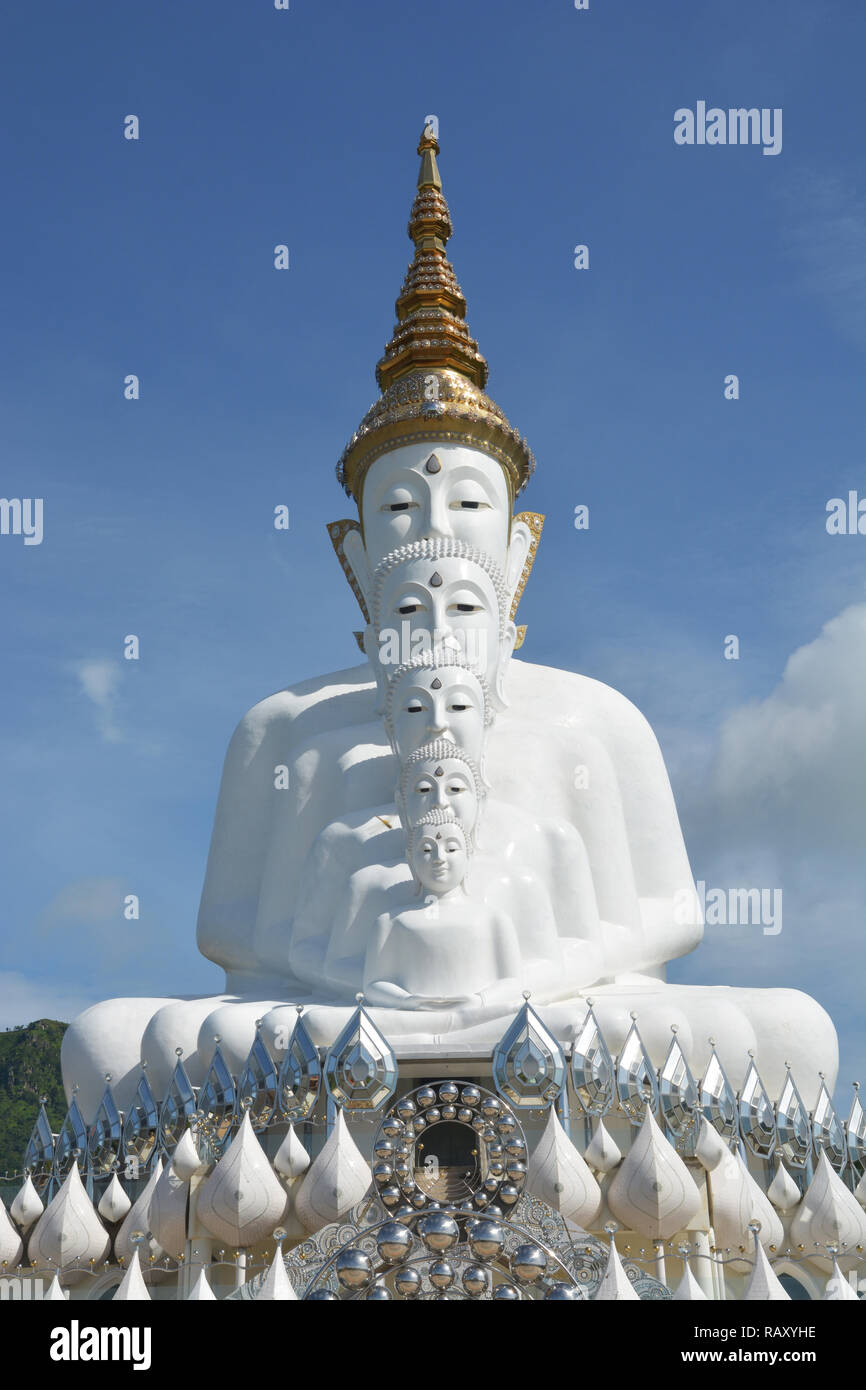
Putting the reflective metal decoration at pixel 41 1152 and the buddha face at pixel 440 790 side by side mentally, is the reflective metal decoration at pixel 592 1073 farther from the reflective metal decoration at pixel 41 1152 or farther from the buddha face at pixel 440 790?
the reflective metal decoration at pixel 41 1152

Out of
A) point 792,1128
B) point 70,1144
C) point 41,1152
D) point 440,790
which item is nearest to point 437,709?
point 440,790

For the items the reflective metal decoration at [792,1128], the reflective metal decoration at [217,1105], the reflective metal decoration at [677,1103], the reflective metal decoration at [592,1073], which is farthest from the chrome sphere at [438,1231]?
the reflective metal decoration at [792,1128]

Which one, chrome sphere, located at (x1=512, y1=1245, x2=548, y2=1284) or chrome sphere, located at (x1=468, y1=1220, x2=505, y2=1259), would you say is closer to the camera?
chrome sphere, located at (x1=512, y1=1245, x2=548, y2=1284)

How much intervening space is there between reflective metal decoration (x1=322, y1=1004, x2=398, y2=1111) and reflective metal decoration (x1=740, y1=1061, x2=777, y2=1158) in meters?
2.72

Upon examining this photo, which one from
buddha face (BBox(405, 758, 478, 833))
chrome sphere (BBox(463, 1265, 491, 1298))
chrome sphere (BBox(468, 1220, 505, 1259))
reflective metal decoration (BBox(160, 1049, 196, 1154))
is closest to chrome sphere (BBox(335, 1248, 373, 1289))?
→ chrome sphere (BBox(463, 1265, 491, 1298))

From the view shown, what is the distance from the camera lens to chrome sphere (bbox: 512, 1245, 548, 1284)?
22.6 ft

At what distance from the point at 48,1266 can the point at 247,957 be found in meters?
3.88

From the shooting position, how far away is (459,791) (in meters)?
11.6

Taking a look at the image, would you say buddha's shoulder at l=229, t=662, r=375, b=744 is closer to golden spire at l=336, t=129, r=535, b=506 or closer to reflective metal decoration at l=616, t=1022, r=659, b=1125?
golden spire at l=336, t=129, r=535, b=506

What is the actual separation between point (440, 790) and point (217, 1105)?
3.09 metres

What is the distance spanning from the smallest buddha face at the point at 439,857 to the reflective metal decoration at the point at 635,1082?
2.06m

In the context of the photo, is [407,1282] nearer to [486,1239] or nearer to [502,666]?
[486,1239]
